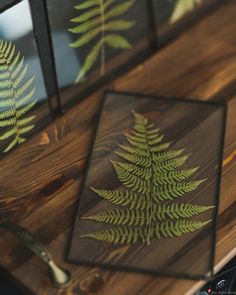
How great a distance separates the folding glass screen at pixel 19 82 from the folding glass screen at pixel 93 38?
0.06m

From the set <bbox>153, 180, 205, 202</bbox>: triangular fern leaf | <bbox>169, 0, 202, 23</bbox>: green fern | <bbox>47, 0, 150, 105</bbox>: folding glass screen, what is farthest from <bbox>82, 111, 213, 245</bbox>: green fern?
<bbox>169, 0, 202, 23</bbox>: green fern

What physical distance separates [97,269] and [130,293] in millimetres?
82

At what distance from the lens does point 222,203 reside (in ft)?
4.03

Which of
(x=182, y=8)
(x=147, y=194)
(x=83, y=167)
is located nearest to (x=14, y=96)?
(x=83, y=167)

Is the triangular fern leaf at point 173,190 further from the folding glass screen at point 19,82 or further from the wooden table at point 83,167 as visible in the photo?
the folding glass screen at point 19,82

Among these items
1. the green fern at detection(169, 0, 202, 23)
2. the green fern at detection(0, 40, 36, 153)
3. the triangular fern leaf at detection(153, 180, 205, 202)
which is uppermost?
the green fern at detection(169, 0, 202, 23)

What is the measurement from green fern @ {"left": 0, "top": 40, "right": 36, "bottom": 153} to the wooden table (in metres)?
0.04

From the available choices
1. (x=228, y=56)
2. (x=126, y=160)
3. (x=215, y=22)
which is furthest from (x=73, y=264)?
(x=215, y=22)

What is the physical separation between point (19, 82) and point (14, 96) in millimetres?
32

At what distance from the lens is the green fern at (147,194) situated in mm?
1181

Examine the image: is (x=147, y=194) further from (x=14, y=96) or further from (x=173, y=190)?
(x=14, y=96)

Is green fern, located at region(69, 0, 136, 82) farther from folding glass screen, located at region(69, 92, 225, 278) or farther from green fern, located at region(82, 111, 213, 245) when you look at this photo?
green fern, located at region(82, 111, 213, 245)

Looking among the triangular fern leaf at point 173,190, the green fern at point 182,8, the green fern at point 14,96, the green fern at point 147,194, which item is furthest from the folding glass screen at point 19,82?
the green fern at point 182,8

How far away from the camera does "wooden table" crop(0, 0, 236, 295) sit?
112cm
